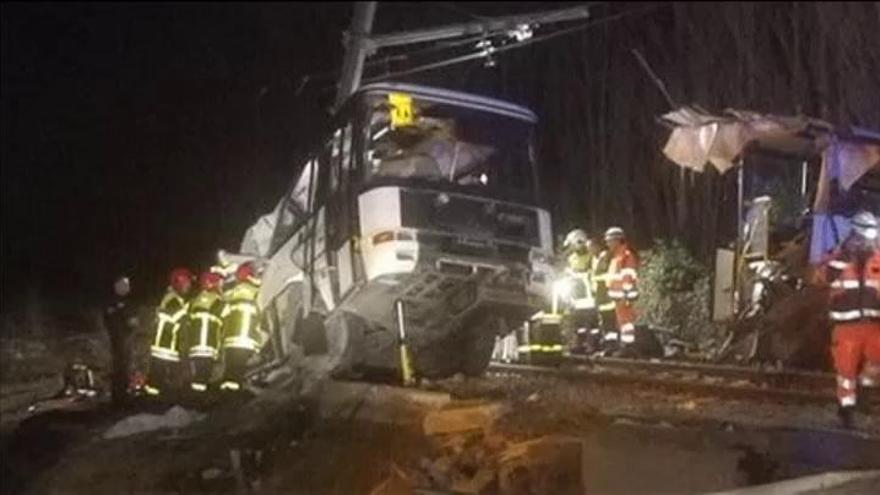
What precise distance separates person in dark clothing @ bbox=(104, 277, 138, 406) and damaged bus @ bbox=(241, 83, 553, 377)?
187 cm

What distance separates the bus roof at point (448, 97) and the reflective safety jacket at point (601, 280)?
156 inches

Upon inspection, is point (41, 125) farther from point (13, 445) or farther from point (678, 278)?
point (13, 445)

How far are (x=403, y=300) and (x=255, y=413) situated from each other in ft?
5.98

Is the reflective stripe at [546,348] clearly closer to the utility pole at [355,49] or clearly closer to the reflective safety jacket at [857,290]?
the utility pole at [355,49]

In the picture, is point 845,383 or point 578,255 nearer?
point 845,383

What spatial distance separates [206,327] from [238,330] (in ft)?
1.61

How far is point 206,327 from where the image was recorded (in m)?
15.1

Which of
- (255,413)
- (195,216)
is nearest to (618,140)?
(195,216)

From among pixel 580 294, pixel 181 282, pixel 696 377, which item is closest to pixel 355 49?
pixel 181 282

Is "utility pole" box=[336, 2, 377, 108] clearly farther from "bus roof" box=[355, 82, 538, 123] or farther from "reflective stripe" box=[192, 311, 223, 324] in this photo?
"reflective stripe" box=[192, 311, 223, 324]

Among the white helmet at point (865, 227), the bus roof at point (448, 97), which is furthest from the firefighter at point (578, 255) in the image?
the white helmet at point (865, 227)

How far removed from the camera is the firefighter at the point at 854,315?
11711 mm

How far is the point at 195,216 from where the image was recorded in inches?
1230

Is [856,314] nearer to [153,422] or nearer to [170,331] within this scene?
[153,422]
